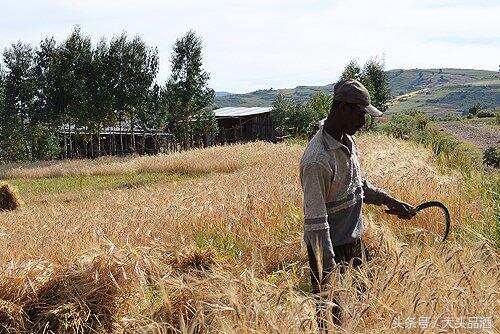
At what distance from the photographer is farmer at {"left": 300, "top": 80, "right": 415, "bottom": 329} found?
378 cm

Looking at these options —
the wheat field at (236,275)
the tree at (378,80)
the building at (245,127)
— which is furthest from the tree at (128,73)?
the wheat field at (236,275)

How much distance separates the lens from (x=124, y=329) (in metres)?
3.94

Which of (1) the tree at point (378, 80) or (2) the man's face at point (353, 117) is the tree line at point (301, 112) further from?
(2) the man's face at point (353, 117)

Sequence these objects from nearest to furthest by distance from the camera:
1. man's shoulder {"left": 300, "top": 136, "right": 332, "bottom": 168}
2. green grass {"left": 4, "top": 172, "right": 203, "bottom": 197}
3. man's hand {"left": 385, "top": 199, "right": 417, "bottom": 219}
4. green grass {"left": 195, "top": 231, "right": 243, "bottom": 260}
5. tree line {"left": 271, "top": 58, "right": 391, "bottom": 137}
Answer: man's shoulder {"left": 300, "top": 136, "right": 332, "bottom": 168}, man's hand {"left": 385, "top": 199, "right": 417, "bottom": 219}, green grass {"left": 195, "top": 231, "right": 243, "bottom": 260}, green grass {"left": 4, "top": 172, "right": 203, "bottom": 197}, tree line {"left": 271, "top": 58, "right": 391, "bottom": 137}

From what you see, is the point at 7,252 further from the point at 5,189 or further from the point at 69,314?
the point at 5,189

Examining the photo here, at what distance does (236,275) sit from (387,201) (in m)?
1.34

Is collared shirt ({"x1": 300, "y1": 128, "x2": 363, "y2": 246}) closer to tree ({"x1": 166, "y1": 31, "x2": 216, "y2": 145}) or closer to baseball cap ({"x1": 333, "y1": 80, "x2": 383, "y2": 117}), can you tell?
baseball cap ({"x1": 333, "y1": 80, "x2": 383, "y2": 117})

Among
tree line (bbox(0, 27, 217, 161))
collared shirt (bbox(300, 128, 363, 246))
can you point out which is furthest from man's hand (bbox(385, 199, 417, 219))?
tree line (bbox(0, 27, 217, 161))

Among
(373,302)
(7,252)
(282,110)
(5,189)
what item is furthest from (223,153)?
(373,302)

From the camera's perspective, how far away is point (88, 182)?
24.9 m

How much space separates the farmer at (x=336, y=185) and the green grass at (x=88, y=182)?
716 inches

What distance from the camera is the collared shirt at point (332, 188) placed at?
3.83m

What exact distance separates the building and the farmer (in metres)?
44.3

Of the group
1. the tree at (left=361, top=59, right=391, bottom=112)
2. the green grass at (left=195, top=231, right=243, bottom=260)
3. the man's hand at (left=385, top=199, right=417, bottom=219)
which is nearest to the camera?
the man's hand at (left=385, top=199, right=417, bottom=219)
